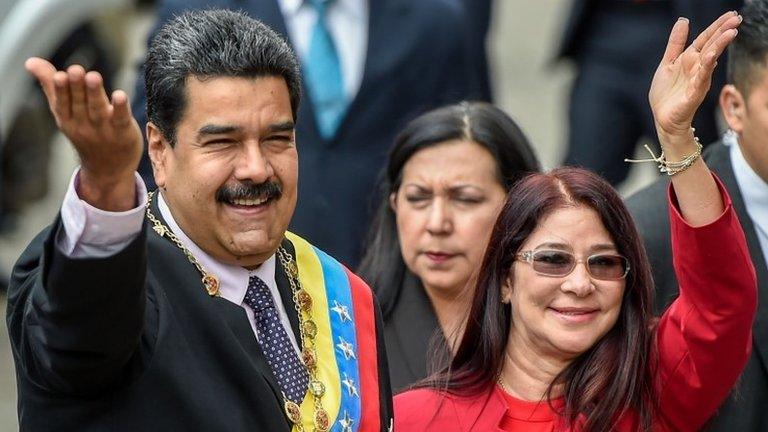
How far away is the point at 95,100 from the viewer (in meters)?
3.00

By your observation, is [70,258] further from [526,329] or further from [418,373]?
[418,373]

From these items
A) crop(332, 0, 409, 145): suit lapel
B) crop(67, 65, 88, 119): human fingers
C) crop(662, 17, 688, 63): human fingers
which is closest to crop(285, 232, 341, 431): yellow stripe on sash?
crop(662, 17, 688, 63): human fingers

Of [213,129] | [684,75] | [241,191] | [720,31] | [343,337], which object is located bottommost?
[343,337]

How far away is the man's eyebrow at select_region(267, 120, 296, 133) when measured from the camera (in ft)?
12.0

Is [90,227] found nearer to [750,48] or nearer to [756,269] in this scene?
[756,269]

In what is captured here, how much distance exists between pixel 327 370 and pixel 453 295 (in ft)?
4.55

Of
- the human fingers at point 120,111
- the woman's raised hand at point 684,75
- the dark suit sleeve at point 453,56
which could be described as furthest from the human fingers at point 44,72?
the dark suit sleeve at point 453,56

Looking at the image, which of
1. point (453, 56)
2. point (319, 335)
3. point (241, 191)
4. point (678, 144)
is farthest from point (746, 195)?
point (453, 56)

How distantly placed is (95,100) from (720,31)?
4.78 ft

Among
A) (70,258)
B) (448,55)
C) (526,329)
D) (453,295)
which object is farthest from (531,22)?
(70,258)

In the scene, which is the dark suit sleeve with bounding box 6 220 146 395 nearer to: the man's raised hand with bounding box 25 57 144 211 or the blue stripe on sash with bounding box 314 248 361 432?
the man's raised hand with bounding box 25 57 144 211

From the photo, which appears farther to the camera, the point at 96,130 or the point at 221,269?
the point at 221,269

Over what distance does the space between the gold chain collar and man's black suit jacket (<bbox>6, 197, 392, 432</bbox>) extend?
0.03 meters

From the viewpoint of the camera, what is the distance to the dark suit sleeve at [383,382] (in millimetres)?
3949
